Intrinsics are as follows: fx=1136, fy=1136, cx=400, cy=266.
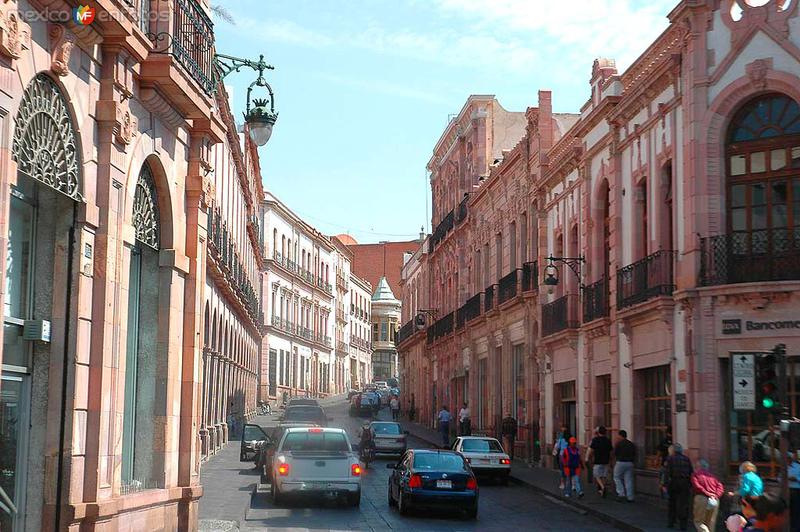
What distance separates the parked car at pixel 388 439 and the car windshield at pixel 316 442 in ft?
49.3

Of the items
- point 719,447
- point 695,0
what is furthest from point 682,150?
point 719,447

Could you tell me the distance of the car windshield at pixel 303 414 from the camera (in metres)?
47.2

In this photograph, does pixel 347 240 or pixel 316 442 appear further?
pixel 347 240

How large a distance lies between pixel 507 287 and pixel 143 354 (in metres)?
27.2

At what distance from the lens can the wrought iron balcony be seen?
15.4m

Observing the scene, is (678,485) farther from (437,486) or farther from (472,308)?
(472,308)

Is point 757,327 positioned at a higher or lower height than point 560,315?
lower

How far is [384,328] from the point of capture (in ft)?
405

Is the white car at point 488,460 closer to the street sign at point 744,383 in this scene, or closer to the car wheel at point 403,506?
the car wheel at point 403,506

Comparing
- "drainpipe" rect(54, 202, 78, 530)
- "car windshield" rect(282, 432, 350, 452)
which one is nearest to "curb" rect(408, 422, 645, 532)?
"car windshield" rect(282, 432, 350, 452)

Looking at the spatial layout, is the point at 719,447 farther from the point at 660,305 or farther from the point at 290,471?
the point at 290,471

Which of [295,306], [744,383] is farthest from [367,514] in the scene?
[295,306]

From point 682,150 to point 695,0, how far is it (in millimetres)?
3097

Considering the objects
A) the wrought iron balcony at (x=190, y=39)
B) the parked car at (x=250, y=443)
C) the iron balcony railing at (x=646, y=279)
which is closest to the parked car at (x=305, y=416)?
the parked car at (x=250, y=443)
